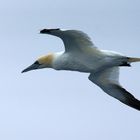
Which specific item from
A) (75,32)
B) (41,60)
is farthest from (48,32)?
(41,60)

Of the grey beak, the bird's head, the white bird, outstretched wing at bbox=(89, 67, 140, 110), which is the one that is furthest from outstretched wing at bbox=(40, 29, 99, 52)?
outstretched wing at bbox=(89, 67, 140, 110)

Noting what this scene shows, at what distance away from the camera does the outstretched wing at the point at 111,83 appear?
31.9 meters

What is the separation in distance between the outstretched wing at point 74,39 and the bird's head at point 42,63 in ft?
3.14

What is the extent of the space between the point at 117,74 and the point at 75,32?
3879 mm

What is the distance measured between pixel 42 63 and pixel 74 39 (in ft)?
7.92

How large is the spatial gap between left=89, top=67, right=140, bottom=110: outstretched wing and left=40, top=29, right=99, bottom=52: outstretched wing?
247cm

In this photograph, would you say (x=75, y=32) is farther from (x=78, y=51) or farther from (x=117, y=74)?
(x=117, y=74)

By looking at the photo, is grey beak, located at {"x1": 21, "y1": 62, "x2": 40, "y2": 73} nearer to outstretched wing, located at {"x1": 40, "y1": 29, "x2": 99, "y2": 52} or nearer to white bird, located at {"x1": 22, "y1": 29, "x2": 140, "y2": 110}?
white bird, located at {"x1": 22, "y1": 29, "x2": 140, "y2": 110}

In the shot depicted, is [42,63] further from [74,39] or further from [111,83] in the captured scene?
→ [111,83]

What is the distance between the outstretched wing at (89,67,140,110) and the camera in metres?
31.9

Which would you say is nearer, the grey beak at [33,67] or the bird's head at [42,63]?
the bird's head at [42,63]

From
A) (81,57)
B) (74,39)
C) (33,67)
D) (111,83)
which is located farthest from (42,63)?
(111,83)

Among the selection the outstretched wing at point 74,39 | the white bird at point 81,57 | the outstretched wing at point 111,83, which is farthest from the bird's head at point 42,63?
the outstretched wing at point 111,83

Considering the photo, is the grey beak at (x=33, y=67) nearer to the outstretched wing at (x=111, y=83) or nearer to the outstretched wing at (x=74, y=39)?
the outstretched wing at (x=111, y=83)
